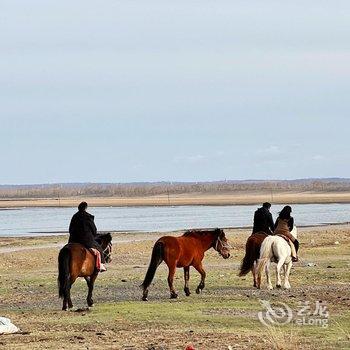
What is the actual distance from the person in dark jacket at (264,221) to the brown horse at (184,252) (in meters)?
1.82

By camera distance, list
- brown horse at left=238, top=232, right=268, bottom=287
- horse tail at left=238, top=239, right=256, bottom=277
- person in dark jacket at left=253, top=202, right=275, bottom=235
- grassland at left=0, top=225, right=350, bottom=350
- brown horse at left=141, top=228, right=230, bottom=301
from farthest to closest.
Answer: person in dark jacket at left=253, top=202, right=275, bottom=235 < horse tail at left=238, top=239, right=256, bottom=277 < brown horse at left=238, top=232, right=268, bottom=287 < brown horse at left=141, top=228, right=230, bottom=301 < grassland at left=0, top=225, right=350, bottom=350

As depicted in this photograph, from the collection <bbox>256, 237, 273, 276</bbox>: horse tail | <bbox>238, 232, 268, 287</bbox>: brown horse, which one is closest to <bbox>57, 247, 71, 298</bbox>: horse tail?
<bbox>256, 237, 273, 276</bbox>: horse tail

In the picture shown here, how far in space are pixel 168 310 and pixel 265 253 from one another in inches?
176

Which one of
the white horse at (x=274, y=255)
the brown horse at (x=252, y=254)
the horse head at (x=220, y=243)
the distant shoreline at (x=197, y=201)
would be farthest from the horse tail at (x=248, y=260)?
the distant shoreline at (x=197, y=201)

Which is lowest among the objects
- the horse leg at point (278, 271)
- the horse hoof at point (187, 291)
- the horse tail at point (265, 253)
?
the horse hoof at point (187, 291)

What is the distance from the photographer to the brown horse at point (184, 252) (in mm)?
21911

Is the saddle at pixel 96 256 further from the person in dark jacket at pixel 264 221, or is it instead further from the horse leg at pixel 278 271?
the person in dark jacket at pixel 264 221

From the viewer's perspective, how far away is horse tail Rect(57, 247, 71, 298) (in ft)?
65.8

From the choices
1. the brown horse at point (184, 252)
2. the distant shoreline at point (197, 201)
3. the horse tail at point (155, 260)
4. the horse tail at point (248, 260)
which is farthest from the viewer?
the distant shoreline at point (197, 201)

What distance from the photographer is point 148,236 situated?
4984cm

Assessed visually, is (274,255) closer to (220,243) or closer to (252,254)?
(252,254)

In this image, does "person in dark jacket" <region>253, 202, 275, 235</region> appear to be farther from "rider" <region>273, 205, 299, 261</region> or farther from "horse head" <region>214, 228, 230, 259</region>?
"horse head" <region>214, 228, 230, 259</region>

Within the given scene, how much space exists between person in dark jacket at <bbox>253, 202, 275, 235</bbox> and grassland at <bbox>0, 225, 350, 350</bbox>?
51.7 inches

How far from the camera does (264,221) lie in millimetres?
25547
